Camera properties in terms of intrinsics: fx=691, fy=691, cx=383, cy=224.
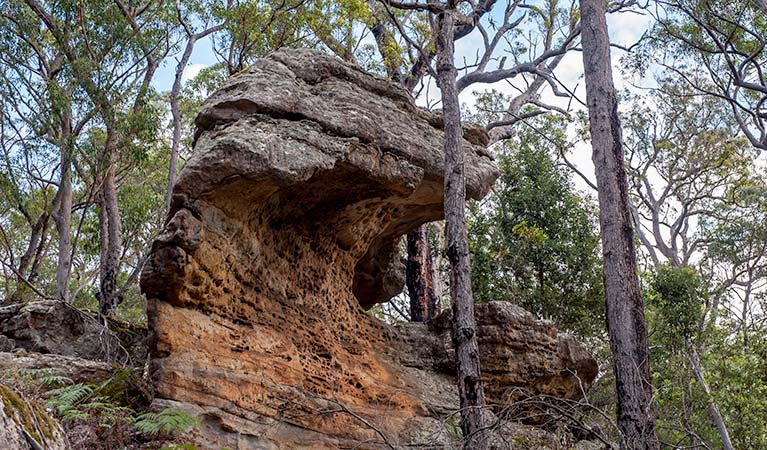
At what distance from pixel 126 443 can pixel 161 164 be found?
17.8 meters

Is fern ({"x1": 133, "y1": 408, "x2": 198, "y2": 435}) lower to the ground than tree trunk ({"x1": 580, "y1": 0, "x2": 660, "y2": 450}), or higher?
lower

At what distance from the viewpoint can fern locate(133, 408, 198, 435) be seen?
21.7 ft

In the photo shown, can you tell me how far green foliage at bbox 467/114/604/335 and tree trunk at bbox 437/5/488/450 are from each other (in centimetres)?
571

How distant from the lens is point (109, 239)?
15.6 meters

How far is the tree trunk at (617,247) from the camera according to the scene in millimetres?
7875

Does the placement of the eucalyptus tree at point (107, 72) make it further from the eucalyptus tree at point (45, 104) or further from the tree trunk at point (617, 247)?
the tree trunk at point (617, 247)

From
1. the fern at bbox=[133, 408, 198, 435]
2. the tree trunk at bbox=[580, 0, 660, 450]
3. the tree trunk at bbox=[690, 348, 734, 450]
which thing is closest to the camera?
the fern at bbox=[133, 408, 198, 435]

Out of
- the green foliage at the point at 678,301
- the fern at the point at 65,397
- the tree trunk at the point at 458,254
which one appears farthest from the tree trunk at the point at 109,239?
the green foliage at the point at 678,301

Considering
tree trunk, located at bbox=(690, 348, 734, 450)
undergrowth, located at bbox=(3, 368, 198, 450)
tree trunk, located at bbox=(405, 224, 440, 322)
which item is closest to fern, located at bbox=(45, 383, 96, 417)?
undergrowth, located at bbox=(3, 368, 198, 450)

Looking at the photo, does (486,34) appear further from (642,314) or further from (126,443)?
(126,443)

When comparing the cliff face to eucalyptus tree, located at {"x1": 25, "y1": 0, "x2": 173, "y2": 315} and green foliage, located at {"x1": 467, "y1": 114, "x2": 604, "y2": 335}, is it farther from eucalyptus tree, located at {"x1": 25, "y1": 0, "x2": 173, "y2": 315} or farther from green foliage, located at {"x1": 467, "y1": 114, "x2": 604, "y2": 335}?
eucalyptus tree, located at {"x1": 25, "y1": 0, "x2": 173, "y2": 315}

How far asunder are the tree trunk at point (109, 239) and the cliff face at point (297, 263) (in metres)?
5.53

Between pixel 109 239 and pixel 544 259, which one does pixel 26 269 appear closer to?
pixel 109 239

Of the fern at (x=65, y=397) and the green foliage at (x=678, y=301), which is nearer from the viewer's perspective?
the fern at (x=65, y=397)
